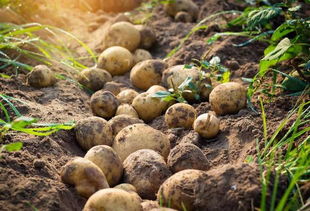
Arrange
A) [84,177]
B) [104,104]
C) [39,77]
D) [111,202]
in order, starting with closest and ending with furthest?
[111,202], [84,177], [104,104], [39,77]

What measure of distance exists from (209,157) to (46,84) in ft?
4.67

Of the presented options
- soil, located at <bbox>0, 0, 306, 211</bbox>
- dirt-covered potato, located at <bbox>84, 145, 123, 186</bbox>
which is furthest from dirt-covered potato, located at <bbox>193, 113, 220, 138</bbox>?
dirt-covered potato, located at <bbox>84, 145, 123, 186</bbox>

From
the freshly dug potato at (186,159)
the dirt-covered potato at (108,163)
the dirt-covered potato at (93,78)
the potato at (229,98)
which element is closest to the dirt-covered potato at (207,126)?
the potato at (229,98)

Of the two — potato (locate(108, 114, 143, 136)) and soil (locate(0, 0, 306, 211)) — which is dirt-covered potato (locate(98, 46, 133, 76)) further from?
potato (locate(108, 114, 143, 136))

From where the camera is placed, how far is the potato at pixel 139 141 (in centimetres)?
276

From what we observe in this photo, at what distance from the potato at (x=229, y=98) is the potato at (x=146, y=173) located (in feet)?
2.41

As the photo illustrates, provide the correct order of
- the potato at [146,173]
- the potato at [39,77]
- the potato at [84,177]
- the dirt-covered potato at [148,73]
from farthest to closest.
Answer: the dirt-covered potato at [148,73]
the potato at [39,77]
the potato at [146,173]
the potato at [84,177]

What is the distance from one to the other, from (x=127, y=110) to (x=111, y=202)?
1.30m

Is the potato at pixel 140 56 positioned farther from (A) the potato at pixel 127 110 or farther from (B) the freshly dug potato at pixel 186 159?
(B) the freshly dug potato at pixel 186 159

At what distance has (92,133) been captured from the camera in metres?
2.87

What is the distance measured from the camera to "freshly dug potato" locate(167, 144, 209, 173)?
2.50 meters

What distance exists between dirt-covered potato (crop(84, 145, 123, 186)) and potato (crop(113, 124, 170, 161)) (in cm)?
24

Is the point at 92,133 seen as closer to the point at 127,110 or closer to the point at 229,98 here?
the point at 127,110

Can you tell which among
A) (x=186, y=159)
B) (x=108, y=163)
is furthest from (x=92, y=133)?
(x=186, y=159)
